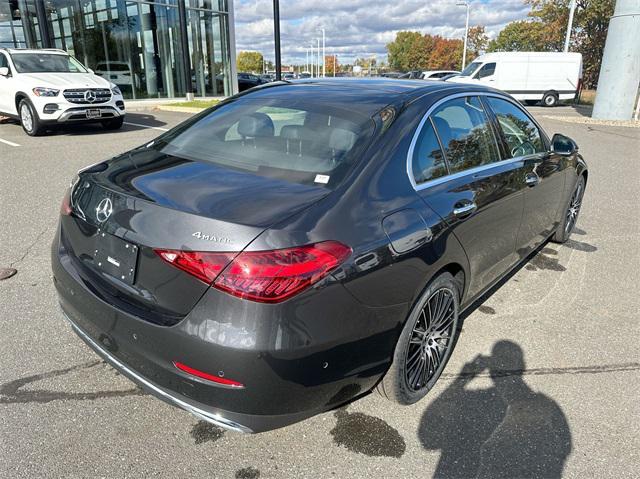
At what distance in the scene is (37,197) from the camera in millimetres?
6148

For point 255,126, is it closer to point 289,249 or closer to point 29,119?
point 289,249

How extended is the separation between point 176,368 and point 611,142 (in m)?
13.6

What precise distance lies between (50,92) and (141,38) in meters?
11.3

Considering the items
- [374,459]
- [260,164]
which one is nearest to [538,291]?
[374,459]

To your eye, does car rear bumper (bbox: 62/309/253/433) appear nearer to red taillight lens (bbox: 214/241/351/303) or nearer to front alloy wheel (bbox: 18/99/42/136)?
red taillight lens (bbox: 214/241/351/303)

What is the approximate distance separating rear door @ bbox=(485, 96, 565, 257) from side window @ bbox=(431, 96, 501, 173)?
250 mm

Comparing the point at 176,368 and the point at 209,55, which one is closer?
the point at 176,368

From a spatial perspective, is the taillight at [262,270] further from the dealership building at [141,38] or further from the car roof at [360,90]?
the dealership building at [141,38]

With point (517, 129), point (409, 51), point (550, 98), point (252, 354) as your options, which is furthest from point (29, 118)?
point (409, 51)

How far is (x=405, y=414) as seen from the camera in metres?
2.56

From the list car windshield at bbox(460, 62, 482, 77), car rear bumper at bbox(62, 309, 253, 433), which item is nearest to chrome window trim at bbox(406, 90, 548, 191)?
car rear bumper at bbox(62, 309, 253, 433)

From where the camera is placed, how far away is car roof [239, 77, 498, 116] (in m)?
2.73

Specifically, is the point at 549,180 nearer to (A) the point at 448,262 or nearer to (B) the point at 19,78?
(A) the point at 448,262

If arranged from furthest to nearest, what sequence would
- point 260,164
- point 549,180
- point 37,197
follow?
point 37,197, point 549,180, point 260,164
